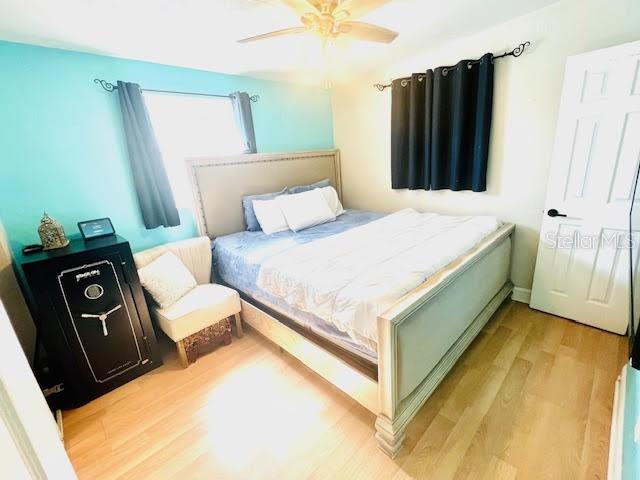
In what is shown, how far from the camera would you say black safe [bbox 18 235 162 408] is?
164 centimetres

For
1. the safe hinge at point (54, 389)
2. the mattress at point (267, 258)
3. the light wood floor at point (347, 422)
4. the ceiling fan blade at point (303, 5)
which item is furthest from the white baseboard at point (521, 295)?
the safe hinge at point (54, 389)

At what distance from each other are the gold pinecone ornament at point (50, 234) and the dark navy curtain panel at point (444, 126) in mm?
2920

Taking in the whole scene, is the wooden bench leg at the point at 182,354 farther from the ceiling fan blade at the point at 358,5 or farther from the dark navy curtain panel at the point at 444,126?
the dark navy curtain panel at the point at 444,126

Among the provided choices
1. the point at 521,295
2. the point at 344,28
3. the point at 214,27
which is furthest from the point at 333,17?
the point at 521,295

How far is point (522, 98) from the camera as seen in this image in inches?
88.4

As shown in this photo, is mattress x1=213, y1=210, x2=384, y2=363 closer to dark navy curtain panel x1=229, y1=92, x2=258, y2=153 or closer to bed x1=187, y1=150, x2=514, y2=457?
bed x1=187, y1=150, x2=514, y2=457

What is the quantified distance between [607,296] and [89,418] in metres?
3.58

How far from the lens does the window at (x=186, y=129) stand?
2.45 meters

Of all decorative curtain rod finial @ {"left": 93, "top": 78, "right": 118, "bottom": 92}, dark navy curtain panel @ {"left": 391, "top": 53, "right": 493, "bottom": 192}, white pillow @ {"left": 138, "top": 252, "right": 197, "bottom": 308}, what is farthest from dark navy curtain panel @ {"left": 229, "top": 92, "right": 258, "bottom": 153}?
dark navy curtain panel @ {"left": 391, "top": 53, "right": 493, "bottom": 192}

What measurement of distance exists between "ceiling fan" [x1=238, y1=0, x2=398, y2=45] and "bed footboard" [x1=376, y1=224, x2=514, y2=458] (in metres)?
1.46

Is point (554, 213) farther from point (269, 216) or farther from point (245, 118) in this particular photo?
point (245, 118)

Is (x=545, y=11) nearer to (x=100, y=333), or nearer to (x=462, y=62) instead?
(x=462, y=62)

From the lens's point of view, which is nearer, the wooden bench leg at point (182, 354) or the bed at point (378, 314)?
the bed at point (378, 314)

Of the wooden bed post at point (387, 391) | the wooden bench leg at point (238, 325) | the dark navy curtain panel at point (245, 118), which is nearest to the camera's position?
the wooden bed post at point (387, 391)
